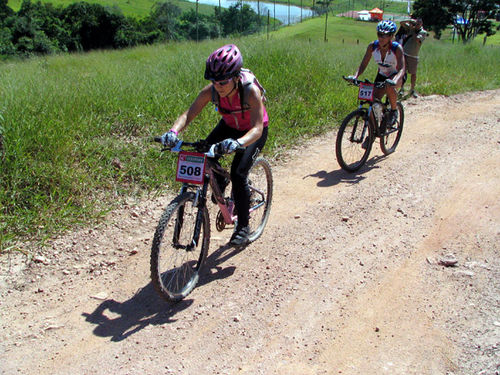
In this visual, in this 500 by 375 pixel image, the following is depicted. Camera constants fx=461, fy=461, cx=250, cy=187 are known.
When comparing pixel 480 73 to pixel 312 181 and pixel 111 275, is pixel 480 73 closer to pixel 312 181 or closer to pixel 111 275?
pixel 312 181

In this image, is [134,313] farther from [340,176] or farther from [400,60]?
[400,60]

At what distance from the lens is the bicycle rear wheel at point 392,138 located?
7.32 m

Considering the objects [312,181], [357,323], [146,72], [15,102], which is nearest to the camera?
[357,323]

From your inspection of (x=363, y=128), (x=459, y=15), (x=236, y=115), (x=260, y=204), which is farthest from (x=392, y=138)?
(x=459, y=15)

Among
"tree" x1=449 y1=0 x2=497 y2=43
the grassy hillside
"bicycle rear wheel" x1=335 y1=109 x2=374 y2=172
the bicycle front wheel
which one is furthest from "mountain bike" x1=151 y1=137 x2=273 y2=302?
the grassy hillside

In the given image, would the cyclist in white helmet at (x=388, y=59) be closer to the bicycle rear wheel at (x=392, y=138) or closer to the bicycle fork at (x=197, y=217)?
the bicycle rear wheel at (x=392, y=138)

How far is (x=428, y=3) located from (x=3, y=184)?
156 ft

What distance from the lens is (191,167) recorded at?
12.1 feet

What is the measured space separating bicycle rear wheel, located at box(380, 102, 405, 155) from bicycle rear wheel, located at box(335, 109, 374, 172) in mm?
312

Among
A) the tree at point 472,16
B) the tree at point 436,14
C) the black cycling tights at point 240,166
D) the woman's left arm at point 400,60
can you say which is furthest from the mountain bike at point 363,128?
the tree at point 472,16

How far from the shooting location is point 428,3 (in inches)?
1752

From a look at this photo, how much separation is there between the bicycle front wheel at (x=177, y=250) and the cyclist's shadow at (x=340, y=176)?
112 inches

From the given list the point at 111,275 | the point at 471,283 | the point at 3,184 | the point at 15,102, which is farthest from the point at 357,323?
Result: the point at 15,102

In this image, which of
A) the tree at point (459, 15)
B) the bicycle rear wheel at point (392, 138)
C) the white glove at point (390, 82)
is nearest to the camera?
the white glove at point (390, 82)
